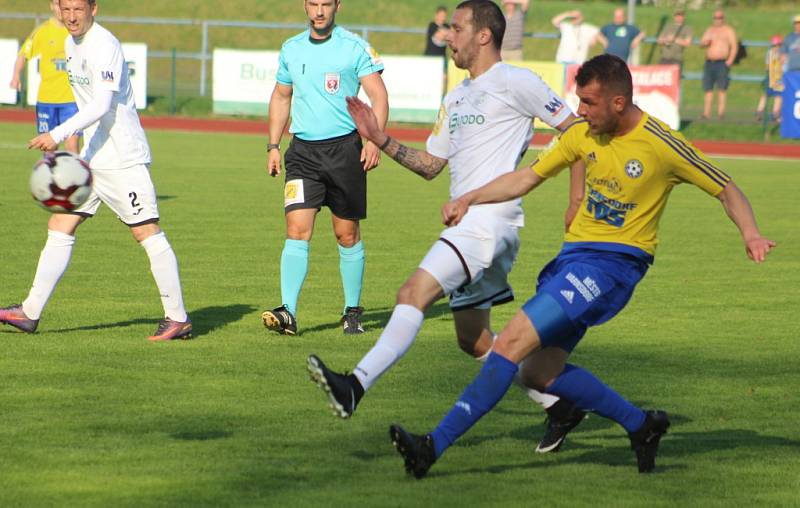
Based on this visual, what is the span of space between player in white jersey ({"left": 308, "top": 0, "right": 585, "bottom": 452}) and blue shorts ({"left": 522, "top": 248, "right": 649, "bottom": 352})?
39 cm

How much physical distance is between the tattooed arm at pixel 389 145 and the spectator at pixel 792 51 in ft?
78.6

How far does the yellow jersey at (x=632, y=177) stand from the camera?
20.3ft

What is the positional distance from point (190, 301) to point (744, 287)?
471 centimetres

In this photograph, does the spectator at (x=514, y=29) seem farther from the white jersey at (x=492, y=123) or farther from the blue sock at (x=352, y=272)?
the white jersey at (x=492, y=123)

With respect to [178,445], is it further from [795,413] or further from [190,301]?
[190,301]

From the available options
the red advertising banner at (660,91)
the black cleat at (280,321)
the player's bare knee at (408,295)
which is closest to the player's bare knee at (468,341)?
the player's bare knee at (408,295)

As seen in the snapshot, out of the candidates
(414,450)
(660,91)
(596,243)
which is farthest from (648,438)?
(660,91)

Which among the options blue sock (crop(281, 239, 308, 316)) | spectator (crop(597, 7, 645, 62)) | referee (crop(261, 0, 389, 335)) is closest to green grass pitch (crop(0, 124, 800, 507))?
blue sock (crop(281, 239, 308, 316))

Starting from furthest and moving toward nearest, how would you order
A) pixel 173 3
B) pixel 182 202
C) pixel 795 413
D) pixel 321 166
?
pixel 173 3, pixel 182 202, pixel 321 166, pixel 795 413

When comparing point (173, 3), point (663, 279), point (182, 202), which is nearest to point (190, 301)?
point (663, 279)

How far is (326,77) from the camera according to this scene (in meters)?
9.89

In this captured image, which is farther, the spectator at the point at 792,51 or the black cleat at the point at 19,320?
the spectator at the point at 792,51

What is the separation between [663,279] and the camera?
12.8 metres

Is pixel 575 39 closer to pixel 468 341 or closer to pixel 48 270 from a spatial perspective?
pixel 48 270
